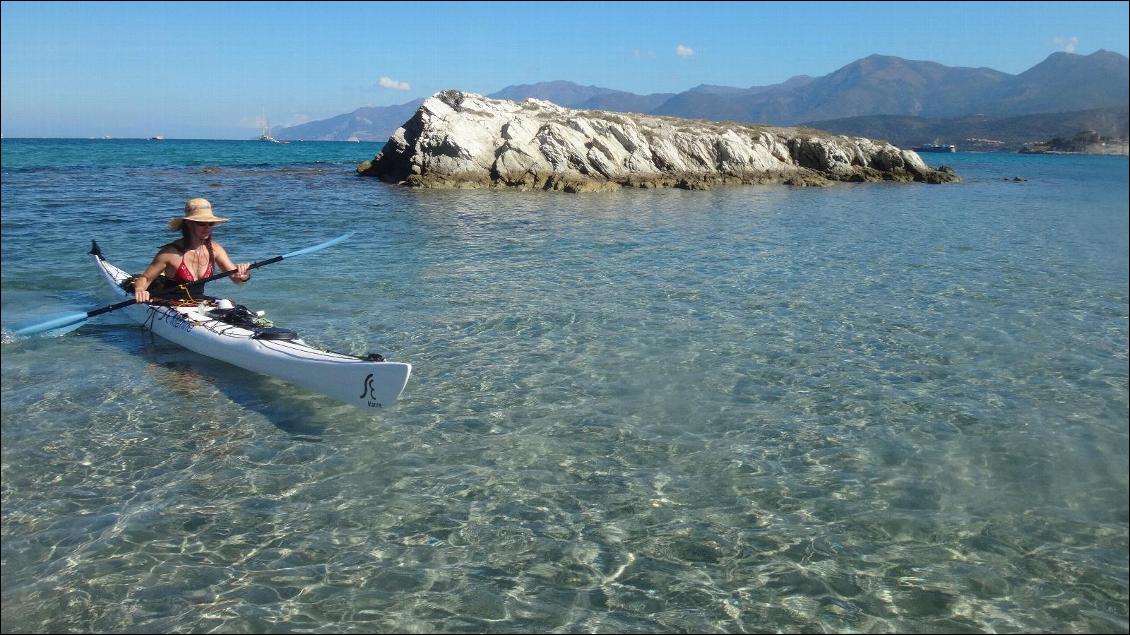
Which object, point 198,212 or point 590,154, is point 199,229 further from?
point 590,154

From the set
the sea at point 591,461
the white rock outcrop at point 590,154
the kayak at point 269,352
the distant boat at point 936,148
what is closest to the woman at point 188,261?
the kayak at point 269,352

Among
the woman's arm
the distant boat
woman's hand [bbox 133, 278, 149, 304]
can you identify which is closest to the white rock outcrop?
the woman's arm

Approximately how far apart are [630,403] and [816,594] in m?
4.19

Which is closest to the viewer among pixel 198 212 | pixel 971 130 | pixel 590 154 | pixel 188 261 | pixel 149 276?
pixel 198 212

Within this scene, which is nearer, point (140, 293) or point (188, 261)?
point (140, 293)

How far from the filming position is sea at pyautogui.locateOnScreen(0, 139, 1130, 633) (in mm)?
5609

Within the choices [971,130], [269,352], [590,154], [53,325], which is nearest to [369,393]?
[269,352]

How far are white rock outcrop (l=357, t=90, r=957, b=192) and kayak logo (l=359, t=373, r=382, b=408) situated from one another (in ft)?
110

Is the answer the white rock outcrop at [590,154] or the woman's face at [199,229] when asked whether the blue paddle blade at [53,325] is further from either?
the white rock outcrop at [590,154]

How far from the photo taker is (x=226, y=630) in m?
5.20

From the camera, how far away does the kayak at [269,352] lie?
8.69 m

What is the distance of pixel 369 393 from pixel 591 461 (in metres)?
2.94

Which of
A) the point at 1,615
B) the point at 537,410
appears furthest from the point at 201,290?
the point at 1,615

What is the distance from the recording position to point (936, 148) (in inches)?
6860
